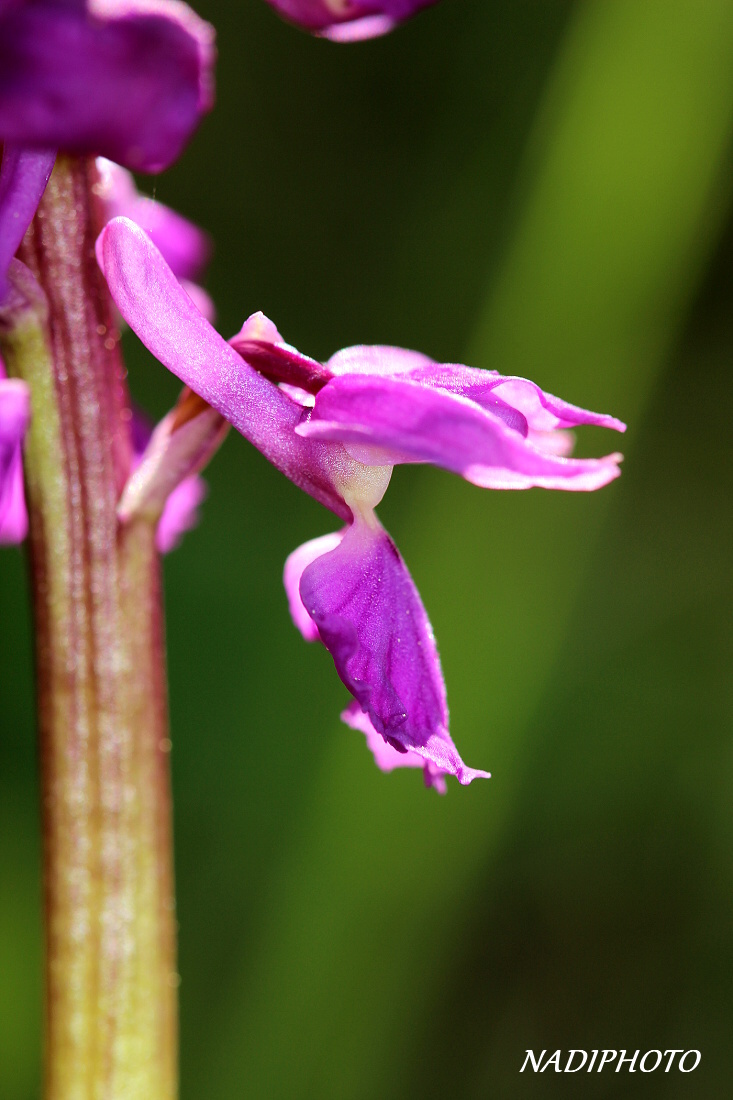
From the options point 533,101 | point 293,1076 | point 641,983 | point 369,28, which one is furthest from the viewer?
point 533,101

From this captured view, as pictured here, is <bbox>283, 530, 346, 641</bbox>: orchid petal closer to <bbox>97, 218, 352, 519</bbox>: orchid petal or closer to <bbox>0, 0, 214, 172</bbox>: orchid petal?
<bbox>97, 218, 352, 519</bbox>: orchid petal

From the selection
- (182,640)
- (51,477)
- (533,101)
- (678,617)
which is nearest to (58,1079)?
(51,477)

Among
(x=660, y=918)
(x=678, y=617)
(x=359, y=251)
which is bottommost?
(x=660, y=918)

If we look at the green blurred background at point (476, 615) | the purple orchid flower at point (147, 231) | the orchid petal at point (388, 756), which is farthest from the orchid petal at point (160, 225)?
the green blurred background at point (476, 615)

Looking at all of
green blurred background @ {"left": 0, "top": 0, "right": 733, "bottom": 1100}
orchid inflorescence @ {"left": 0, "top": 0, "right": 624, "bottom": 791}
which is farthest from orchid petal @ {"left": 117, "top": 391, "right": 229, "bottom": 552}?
green blurred background @ {"left": 0, "top": 0, "right": 733, "bottom": 1100}

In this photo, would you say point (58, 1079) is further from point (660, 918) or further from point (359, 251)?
point (359, 251)

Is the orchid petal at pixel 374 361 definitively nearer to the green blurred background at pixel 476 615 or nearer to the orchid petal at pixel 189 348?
the orchid petal at pixel 189 348
